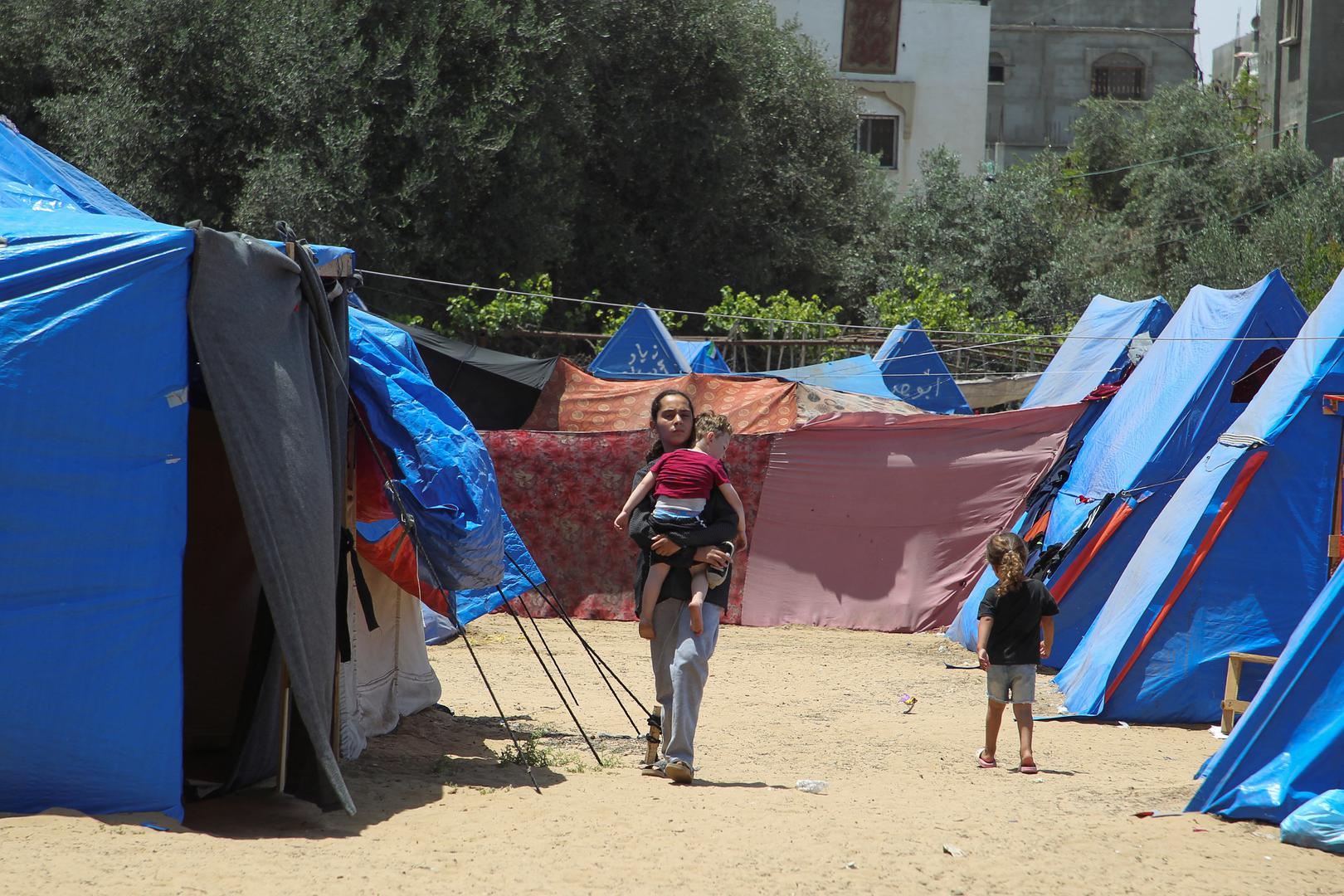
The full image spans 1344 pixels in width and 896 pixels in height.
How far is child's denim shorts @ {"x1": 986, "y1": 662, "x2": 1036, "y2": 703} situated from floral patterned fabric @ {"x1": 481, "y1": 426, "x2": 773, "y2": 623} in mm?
5859

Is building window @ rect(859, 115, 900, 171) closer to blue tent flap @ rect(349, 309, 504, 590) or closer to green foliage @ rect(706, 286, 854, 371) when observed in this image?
green foliage @ rect(706, 286, 854, 371)

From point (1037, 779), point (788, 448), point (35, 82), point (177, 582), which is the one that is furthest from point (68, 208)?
point (35, 82)

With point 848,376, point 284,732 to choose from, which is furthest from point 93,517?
point 848,376

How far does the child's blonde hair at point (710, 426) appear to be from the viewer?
5.74 meters

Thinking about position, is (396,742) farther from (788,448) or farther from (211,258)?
(788,448)

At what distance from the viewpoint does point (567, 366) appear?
13.5 m

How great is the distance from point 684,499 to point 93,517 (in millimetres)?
2363

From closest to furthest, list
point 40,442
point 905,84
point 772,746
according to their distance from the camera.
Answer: point 40,442 < point 772,746 < point 905,84

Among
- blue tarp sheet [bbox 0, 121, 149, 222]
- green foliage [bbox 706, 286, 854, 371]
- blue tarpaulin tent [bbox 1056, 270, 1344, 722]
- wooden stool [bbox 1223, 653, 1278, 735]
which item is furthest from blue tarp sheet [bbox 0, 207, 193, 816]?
green foliage [bbox 706, 286, 854, 371]

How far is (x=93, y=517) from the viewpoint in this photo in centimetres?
428

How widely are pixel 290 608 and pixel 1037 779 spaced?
3.61 meters

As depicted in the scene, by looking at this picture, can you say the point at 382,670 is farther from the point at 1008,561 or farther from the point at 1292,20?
the point at 1292,20

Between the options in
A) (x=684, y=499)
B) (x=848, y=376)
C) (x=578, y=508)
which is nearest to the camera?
(x=684, y=499)

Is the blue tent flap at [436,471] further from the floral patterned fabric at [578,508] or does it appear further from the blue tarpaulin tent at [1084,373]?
the floral patterned fabric at [578,508]
